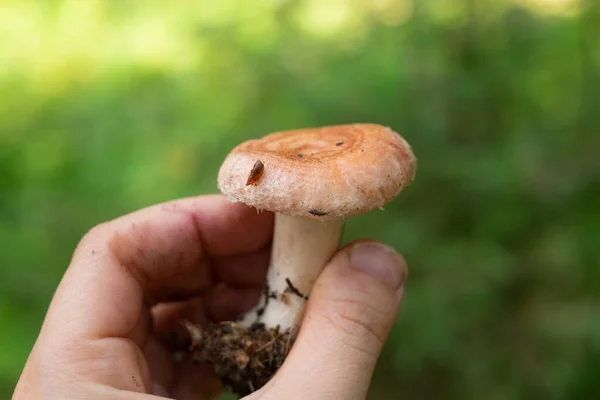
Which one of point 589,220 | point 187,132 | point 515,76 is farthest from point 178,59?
point 589,220

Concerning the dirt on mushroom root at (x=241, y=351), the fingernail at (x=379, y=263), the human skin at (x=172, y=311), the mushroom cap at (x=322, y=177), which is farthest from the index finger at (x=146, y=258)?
the fingernail at (x=379, y=263)

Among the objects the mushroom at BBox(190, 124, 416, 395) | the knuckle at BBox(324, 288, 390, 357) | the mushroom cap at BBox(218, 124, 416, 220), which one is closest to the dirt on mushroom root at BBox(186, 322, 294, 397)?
the mushroom at BBox(190, 124, 416, 395)

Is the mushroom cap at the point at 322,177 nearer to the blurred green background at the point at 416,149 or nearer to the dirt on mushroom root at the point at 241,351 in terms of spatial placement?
the dirt on mushroom root at the point at 241,351

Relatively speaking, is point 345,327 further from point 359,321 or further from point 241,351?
point 241,351

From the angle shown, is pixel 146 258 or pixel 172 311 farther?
pixel 172 311

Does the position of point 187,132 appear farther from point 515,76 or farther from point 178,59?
point 515,76

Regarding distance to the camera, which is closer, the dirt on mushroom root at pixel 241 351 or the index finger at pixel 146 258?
the index finger at pixel 146 258

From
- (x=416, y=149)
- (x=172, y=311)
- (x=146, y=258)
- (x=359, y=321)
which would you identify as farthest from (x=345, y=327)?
(x=416, y=149)
